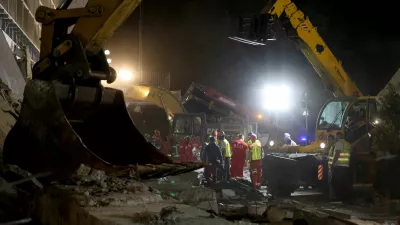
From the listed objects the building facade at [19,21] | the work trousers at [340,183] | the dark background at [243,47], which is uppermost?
the dark background at [243,47]

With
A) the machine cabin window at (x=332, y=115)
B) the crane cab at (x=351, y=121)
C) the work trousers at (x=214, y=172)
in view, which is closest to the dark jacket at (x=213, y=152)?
the work trousers at (x=214, y=172)

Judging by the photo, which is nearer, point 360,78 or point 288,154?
point 288,154

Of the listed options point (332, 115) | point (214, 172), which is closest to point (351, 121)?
point (332, 115)

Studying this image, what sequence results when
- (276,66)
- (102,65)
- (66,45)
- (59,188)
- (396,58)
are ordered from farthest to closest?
(276,66), (396,58), (102,65), (66,45), (59,188)

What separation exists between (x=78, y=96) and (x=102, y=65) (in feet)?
1.69

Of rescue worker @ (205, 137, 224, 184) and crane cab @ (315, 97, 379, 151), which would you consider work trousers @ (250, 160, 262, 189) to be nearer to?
rescue worker @ (205, 137, 224, 184)

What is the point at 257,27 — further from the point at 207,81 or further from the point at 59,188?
the point at 207,81

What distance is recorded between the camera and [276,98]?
785 inches

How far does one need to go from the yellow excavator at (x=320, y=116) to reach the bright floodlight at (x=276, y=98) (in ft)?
14.7

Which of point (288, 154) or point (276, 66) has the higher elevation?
point (276, 66)

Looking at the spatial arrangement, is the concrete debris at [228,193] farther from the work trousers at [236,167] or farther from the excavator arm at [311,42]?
the excavator arm at [311,42]

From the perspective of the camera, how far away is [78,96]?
5648mm

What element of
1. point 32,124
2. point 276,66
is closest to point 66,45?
point 32,124

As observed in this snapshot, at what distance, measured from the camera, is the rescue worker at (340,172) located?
37.3 ft
